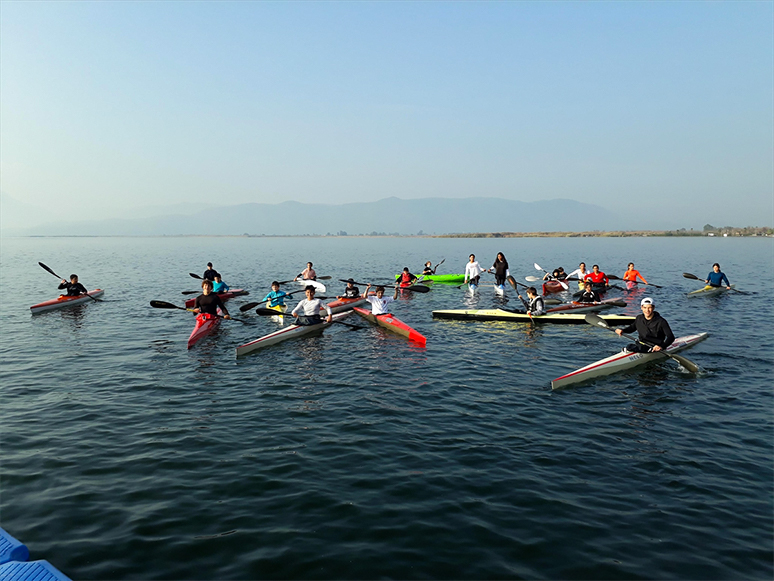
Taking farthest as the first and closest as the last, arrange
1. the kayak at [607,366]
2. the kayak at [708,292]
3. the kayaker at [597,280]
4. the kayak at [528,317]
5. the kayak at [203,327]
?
1. the kayak at [708,292]
2. the kayaker at [597,280]
3. the kayak at [528,317]
4. the kayak at [203,327]
5. the kayak at [607,366]

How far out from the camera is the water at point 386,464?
19.7ft

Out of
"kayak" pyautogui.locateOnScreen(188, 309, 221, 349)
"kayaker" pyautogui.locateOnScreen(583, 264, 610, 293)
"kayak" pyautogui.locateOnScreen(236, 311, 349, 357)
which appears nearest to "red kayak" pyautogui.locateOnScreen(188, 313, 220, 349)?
"kayak" pyautogui.locateOnScreen(188, 309, 221, 349)

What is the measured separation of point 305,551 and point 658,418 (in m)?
8.39

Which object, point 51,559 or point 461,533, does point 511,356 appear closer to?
point 461,533

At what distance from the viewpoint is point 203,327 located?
1770cm

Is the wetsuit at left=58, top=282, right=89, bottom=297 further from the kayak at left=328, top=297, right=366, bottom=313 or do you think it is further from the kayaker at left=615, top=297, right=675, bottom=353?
the kayaker at left=615, top=297, right=675, bottom=353

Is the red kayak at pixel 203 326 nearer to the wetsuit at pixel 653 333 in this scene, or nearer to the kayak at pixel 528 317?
the kayak at pixel 528 317

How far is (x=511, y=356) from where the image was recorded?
15430mm

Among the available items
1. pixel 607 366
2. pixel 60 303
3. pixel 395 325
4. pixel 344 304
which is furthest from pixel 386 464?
pixel 60 303

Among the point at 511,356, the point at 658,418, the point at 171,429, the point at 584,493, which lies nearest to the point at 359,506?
the point at 584,493

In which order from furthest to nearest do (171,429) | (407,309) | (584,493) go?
(407,309)
(171,429)
(584,493)

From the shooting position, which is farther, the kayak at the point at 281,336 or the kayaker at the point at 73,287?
the kayaker at the point at 73,287

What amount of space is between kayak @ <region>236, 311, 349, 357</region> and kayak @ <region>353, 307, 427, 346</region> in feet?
7.46

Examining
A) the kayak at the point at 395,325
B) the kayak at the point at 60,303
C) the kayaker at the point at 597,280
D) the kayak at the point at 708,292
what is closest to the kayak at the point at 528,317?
the kayak at the point at 395,325
